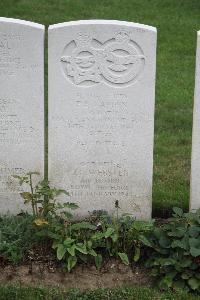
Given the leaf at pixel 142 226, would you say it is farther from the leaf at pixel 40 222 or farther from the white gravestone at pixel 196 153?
the leaf at pixel 40 222

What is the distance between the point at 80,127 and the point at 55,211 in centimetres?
74

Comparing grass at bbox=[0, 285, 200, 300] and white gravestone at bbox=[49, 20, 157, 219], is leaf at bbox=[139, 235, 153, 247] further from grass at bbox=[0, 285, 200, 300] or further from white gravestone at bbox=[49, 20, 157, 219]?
white gravestone at bbox=[49, 20, 157, 219]

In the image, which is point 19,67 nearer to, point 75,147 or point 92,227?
point 75,147

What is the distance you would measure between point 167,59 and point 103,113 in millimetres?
5559

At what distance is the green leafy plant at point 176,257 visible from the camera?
231 inches

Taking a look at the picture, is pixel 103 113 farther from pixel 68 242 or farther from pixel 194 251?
pixel 194 251

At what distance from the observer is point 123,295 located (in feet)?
19.1

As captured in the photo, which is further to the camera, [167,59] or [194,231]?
[167,59]

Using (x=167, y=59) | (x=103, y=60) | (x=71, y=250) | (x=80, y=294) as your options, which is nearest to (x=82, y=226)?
(x=71, y=250)

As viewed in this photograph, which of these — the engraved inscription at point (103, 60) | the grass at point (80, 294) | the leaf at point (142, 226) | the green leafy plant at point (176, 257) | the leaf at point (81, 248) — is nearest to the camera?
the grass at point (80, 294)

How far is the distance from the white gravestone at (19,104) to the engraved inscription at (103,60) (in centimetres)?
26

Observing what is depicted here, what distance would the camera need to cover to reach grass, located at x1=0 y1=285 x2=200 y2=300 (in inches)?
226

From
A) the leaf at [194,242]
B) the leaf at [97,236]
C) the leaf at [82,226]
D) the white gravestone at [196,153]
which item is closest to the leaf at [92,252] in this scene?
the leaf at [97,236]

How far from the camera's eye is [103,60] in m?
6.35
